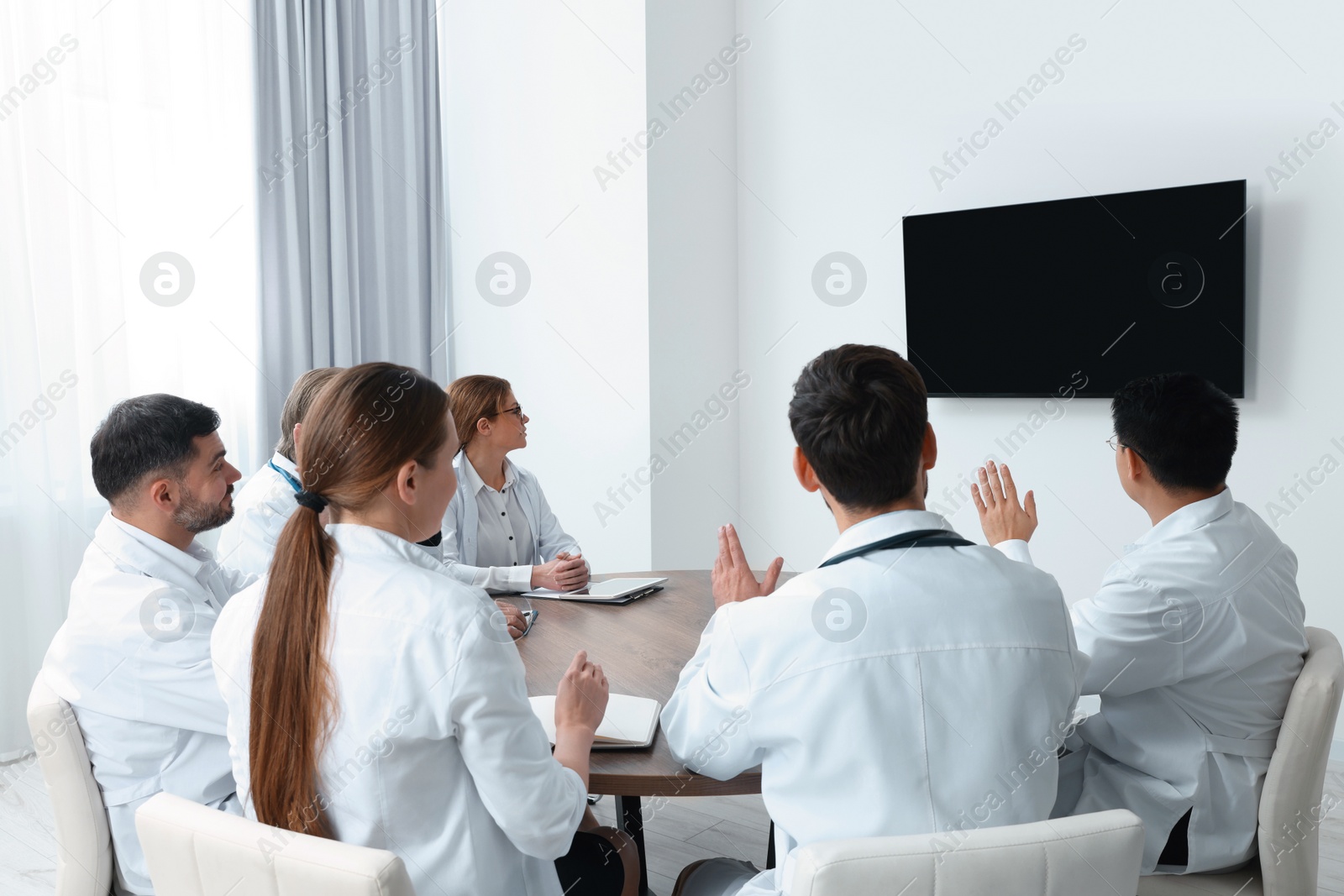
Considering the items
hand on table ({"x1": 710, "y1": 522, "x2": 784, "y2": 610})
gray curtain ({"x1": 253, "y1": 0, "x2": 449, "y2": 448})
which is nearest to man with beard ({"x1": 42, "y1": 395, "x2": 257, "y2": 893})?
hand on table ({"x1": 710, "y1": 522, "x2": 784, "y2": 610})

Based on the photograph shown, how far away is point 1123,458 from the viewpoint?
1.95 meters

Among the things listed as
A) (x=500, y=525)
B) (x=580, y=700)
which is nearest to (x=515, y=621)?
(x=580, y=700)

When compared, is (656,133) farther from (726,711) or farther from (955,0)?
(726,711)

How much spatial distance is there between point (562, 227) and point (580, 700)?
3386 mm

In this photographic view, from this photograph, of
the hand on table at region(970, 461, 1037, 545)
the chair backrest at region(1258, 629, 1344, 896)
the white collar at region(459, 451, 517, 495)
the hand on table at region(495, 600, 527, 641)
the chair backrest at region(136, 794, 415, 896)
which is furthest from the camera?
the white collar at region(459, 451, 517, 495)

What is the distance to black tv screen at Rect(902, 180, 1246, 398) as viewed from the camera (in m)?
3.41

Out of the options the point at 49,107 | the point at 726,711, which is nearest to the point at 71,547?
the point at 49,107

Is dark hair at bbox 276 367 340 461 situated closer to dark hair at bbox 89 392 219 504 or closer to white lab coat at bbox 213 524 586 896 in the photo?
dark hair at bbox 89 392 219 504

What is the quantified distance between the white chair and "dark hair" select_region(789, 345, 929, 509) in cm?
83

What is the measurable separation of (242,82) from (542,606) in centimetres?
298

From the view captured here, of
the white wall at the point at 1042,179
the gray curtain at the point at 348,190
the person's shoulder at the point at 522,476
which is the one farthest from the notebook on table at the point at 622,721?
the gray curtain at the point at 348,190

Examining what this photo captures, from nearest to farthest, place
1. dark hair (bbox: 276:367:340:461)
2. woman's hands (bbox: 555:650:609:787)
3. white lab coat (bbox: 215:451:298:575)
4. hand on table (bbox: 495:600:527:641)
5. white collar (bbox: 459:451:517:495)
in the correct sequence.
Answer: woman's hands (bbox: 555:650:609:787) < hand on table (bbox: 495:600:527:641) < white lab coat (bbox: 215:451:298:575) < dark hair (bbox: 276:367:340:461) < white collar (bbox: 459:451:517:495)

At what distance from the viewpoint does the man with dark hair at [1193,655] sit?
1730 mm

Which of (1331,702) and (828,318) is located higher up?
(828,318)
